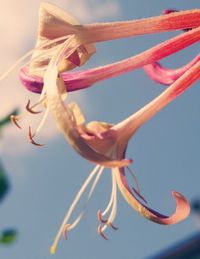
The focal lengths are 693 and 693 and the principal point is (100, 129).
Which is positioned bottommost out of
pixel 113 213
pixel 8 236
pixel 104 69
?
pixel 8 236

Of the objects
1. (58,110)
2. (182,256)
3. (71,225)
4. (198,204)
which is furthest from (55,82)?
(198,204)

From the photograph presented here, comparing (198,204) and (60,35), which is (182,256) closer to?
(198,204)

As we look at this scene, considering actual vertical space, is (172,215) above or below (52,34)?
below

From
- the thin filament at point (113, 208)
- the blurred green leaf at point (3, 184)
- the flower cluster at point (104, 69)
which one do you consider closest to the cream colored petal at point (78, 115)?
the flower cluster at point (104, 69)

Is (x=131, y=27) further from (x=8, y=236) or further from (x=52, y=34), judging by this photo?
(x=8, y=236)

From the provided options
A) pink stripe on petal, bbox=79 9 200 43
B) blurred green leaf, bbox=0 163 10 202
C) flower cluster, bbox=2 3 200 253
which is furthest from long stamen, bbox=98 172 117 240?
blurred green leaf, bbox=0 163 10 202

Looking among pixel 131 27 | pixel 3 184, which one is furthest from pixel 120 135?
pixel 3 184
